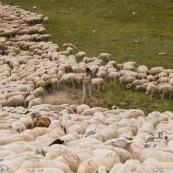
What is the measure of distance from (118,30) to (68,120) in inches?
769

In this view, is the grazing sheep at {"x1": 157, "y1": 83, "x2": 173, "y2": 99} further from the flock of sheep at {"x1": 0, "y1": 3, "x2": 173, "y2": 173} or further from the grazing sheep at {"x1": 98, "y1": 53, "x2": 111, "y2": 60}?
the grazing sheep at {"x1": 98, "y1": 53, "x2": 111, "y2": 60}

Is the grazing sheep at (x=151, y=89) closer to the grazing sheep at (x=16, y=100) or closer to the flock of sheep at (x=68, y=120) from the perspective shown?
the flock of sheep at (x=68, y=120)

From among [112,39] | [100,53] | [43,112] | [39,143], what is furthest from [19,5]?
[39,143]

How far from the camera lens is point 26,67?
71.3 feet

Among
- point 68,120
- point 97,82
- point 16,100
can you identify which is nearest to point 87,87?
point 97,82

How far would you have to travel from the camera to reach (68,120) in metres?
12.6

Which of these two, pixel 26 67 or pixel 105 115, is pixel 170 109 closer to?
pixel 105 115

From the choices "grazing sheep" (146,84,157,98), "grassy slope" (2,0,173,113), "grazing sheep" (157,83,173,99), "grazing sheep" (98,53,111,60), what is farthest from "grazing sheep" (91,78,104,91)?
"grazing sheep" (98,53,111,60)

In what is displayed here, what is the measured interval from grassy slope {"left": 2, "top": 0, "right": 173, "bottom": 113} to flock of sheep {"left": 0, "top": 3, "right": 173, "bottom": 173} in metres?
0.99

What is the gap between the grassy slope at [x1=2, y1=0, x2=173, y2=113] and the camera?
18828 mm

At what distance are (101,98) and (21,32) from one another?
15058 millimetres

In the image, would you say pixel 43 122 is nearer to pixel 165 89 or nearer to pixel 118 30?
pixel 165 89

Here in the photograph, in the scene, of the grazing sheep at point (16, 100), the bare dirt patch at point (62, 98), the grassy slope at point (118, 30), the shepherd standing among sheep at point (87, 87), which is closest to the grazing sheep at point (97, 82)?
the grassy slope at point (118, 30)

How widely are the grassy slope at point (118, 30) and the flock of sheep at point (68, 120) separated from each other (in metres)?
0.99
